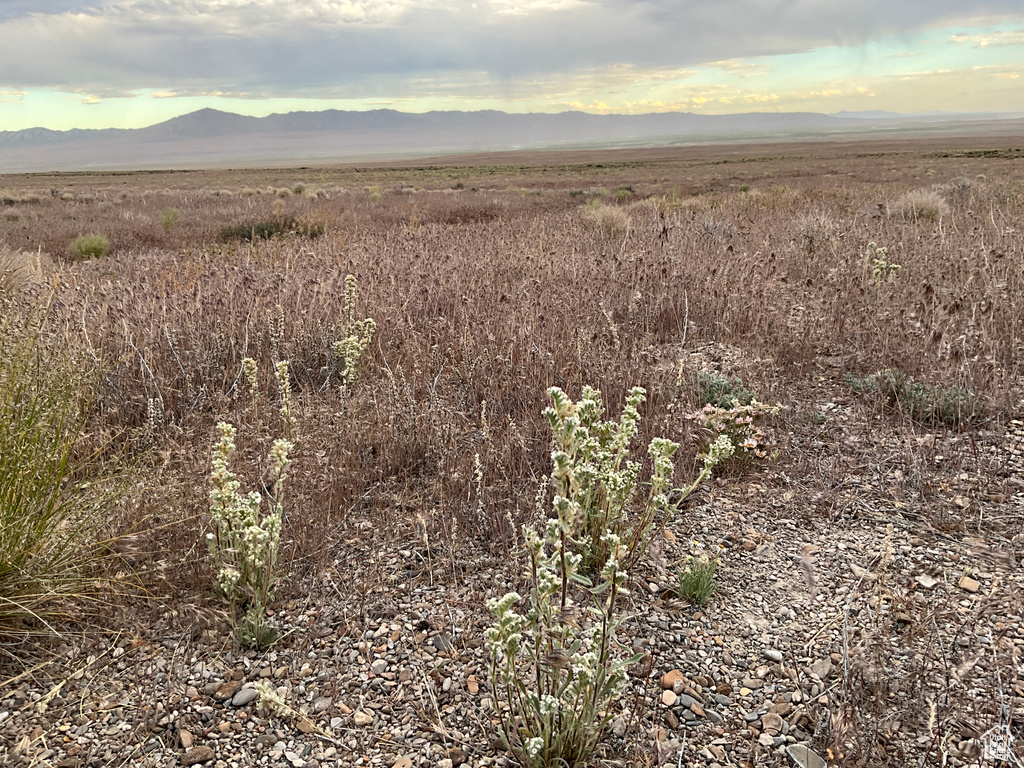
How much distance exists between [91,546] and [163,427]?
1332mm

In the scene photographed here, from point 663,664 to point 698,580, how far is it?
385mm

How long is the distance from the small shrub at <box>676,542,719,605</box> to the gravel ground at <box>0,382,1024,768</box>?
0.04 metres

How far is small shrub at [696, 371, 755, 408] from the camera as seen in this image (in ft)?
11.8

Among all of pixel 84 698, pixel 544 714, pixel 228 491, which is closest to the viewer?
pixel 544 714

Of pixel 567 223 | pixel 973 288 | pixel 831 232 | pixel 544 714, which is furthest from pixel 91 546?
pixel 567 223

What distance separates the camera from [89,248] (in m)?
12.0

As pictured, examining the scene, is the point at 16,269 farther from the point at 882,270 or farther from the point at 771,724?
the point at 882,270

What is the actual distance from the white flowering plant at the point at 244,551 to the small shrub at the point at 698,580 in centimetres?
155

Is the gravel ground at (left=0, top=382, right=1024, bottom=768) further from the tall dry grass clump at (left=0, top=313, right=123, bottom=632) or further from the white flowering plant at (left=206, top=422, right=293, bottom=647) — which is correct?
the tall dry grass clump at (left=0, top=313, right=123, bottom=632)

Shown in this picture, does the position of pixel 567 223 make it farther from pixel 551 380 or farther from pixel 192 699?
pixel 192 699

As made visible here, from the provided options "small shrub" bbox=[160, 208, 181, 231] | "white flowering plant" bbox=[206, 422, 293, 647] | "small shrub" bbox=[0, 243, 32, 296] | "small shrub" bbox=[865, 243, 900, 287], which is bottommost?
"white flowering plant" bbox=[206, 422, 293, 647]

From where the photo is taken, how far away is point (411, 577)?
2480 mm

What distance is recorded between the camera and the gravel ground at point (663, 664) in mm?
1750

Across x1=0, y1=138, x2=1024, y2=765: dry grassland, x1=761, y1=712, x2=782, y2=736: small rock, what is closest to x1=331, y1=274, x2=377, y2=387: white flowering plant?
x1=0, y1=138, x2=1024, y2=765: dry grassland
